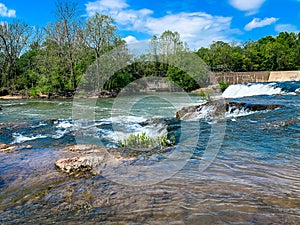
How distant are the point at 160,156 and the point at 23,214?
2402mm

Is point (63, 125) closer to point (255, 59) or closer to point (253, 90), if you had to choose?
point (253, 90)

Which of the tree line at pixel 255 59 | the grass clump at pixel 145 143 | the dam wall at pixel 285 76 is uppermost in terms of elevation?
the tree line at pixel 255 59

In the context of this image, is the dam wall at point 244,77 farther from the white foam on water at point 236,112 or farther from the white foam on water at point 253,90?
the white foam on water at point 236,112

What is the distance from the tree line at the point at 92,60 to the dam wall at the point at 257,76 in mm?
4359

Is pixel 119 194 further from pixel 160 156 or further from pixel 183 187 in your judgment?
pixel 160 156

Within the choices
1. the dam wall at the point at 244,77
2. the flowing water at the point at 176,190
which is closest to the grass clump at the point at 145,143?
the flowing water at the point at 176,190

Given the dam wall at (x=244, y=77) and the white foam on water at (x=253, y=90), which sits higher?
the dam wall at (x=244, y=77)

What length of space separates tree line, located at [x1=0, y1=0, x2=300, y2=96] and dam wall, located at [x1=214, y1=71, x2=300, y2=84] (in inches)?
172

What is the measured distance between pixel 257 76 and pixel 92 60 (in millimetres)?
25685

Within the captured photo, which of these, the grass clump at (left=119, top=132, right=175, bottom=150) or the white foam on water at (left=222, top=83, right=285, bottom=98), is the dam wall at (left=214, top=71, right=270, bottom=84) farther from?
the grass clump at (left=119, top=132, right=175, bottom=150)

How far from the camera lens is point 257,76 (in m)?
41.2

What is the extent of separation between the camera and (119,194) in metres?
2.85

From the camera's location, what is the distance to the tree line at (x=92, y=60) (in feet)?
104

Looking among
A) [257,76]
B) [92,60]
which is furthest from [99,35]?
[257,76]
